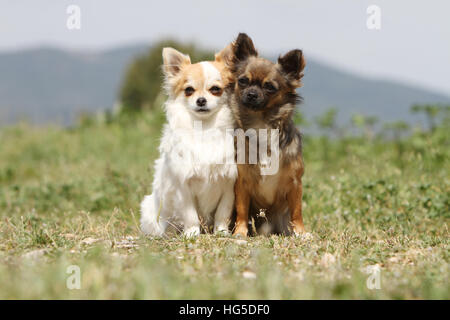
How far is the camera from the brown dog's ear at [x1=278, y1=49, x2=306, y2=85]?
434 centimetres

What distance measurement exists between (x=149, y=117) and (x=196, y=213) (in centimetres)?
820

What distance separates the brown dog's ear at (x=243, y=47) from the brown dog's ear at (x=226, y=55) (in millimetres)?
46

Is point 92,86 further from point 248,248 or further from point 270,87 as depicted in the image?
point 248,248

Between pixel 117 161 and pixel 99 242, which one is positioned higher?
pixel 99 242

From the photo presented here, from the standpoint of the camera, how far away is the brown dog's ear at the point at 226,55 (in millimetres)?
4441

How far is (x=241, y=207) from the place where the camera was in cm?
434

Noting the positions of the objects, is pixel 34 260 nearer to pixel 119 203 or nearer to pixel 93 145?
pixel 119 203

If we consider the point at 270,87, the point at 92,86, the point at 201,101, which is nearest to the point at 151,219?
the point at 201,101

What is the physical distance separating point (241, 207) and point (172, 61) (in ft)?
4.86

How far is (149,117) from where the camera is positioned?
12242 millimetres

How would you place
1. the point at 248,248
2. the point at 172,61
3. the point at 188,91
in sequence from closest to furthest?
the point at 248,248, the point at 188,91, the point at 172,61

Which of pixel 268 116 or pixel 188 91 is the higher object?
pixel 188 91

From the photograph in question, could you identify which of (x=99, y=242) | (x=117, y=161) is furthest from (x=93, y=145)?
(x=99, y=242)
